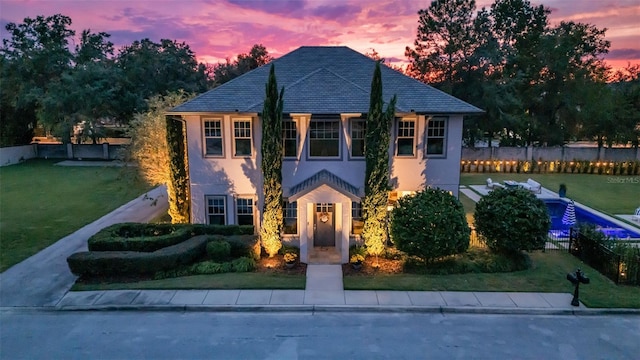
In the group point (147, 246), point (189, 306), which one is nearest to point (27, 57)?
point (147, 246)

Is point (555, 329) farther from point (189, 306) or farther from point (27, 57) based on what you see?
point (27, 57)

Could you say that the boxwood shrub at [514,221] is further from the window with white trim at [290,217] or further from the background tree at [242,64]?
the background tree at [242,64]

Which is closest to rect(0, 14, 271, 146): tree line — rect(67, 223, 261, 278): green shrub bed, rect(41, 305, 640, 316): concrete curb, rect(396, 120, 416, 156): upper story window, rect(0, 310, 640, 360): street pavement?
rect(67, 223, 261, 278): green shrub bed

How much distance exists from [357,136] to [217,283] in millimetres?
7751

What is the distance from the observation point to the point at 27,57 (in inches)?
1529

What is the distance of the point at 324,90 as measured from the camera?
16.4 meters

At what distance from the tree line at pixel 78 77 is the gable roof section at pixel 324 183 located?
27792mm

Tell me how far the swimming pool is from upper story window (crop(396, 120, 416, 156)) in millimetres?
8130

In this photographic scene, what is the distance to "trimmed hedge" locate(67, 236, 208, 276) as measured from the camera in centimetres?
1256

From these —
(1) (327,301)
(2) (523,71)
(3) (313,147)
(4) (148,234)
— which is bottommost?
(1) (327,301)

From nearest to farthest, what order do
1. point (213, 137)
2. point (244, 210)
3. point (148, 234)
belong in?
point (148, 234) → point (213, 137) → point (244, 210)

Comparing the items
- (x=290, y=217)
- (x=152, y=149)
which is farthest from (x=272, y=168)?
(x=152, y=149)

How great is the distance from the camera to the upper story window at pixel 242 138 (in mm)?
15969

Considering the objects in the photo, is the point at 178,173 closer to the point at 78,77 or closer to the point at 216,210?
the point at 216,210
